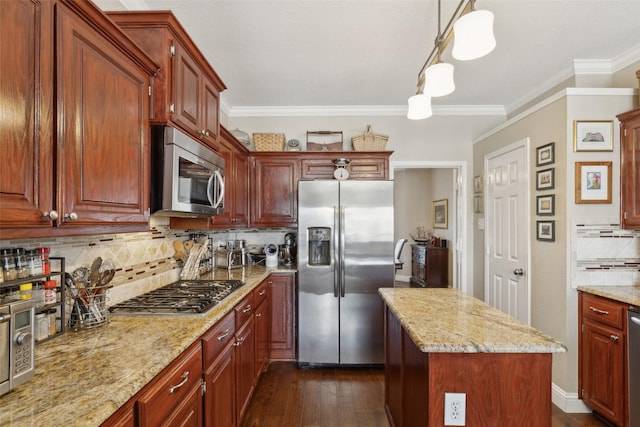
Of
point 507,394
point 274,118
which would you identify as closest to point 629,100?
point 507,394

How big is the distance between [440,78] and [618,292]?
6.28ft

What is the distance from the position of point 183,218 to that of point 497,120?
11.7 feet

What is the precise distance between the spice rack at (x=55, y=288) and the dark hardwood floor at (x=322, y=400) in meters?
1.45

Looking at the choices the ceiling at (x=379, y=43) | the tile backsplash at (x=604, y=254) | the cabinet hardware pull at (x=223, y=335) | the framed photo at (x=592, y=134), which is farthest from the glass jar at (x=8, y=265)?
the framed photo at (x=592, y=134)

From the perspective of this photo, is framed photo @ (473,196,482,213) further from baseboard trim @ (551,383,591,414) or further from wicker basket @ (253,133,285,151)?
wicker basket @ (253,133,285,151)

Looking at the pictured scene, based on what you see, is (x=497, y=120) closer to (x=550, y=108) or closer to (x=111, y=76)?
(x=550, y=108)

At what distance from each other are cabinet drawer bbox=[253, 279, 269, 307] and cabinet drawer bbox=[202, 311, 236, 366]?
1.94 ft

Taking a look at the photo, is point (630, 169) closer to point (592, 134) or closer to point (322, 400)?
point (592, 134)

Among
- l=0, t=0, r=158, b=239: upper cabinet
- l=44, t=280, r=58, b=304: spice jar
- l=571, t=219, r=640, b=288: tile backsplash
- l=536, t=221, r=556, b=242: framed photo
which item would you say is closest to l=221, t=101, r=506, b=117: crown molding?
l=536, t=221, r=556, b=242: framed photo

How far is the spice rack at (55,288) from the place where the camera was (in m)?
1.13

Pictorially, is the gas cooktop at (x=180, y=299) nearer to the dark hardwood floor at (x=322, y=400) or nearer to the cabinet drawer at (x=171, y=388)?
the cabinet drawer at (x=171, y=388)

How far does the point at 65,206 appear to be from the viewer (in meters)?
1.04

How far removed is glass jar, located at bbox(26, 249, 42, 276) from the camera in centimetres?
121

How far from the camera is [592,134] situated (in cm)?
238
